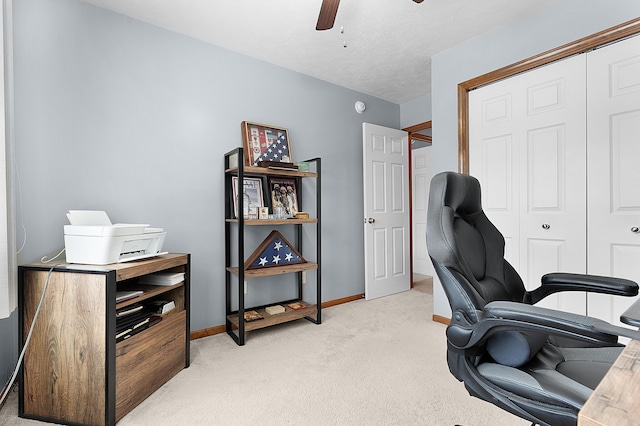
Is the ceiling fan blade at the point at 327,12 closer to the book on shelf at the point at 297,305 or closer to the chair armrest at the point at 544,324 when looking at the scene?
the chair armrest at the point at 544,324

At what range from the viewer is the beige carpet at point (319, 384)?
1.60 metres

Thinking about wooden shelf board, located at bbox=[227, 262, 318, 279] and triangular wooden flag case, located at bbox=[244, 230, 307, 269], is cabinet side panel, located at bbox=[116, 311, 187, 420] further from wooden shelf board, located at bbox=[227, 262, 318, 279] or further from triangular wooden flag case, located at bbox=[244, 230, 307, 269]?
triangular wooden flag case, located at bbox=[244, 230, 307, 269]

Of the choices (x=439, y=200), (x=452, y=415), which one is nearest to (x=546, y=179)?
Result: (x=439, y=200)

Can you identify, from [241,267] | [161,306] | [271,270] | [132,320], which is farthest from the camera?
[271,270]

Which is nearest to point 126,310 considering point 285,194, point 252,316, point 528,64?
point 252,316

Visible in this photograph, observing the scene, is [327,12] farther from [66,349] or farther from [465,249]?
[66,349]

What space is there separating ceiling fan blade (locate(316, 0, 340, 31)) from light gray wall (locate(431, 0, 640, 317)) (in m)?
1.49

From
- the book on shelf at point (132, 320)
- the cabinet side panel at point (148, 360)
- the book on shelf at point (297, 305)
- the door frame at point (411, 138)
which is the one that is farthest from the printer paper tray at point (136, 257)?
the door frame at point (411, 138)

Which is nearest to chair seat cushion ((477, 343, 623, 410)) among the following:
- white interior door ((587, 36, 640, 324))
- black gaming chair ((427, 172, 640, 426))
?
black gaming chair ((427, 172, 640, 426))

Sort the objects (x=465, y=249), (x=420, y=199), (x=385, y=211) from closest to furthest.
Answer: (x=465, y=249), (x=385, y=211), (x=420, y=199)

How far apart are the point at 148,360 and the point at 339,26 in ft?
8.62

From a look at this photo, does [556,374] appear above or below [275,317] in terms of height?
above

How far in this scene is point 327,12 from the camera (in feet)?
5.93

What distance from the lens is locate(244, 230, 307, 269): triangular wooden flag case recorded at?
2.75 m
